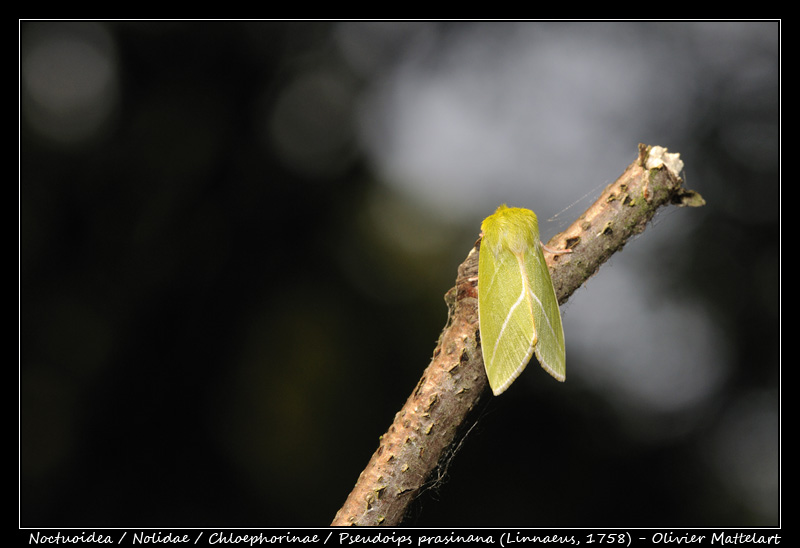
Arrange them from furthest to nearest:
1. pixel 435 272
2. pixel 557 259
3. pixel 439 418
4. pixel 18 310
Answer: pixel 435 272 → pixel 18 310 → pixel 557 259 → pixel 439 418

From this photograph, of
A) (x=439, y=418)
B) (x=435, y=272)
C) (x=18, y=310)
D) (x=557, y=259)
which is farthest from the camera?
(x=435, y=272)

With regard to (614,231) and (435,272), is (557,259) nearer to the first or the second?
(614,231)

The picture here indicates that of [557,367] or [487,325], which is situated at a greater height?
[487,325]

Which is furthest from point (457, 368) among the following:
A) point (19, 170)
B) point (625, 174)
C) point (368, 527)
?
point (19, 170)
